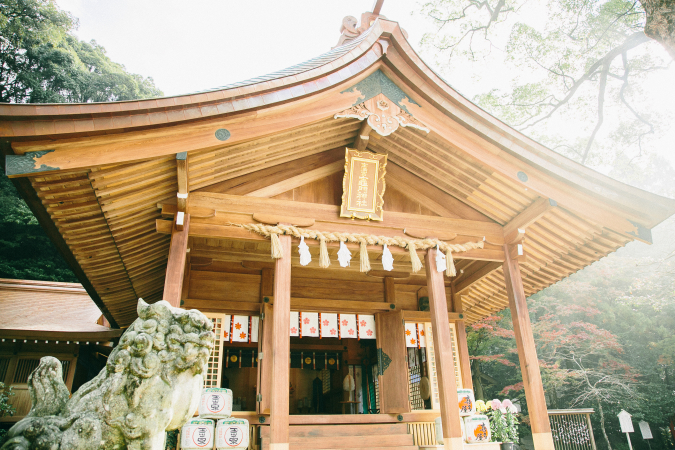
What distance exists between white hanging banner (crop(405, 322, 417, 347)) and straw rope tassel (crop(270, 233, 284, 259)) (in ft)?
12.5

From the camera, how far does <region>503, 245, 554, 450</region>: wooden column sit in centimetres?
582

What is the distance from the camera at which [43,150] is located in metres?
4.38

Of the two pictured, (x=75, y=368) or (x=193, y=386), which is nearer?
(x=193, y=386)

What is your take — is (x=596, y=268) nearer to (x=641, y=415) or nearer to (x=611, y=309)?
(x=611, y=309)

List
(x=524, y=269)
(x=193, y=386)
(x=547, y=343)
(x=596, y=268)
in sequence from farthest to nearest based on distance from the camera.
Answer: (x=596, y=268)
(x=547, y=343)
(x=524, y=269)
(x=193, y=386)

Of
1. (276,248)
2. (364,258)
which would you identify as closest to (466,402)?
(364,258)

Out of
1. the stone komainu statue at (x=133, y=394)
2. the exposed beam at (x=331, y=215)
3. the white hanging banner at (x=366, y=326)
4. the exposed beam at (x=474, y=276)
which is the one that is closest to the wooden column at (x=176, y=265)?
the exposed beam at (x=331, y=215)

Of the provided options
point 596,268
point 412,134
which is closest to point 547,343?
point 596,268

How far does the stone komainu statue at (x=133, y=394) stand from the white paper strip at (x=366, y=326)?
6113 mm

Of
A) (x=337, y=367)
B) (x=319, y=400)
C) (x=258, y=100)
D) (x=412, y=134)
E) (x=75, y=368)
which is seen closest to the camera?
(x=258, y=100)

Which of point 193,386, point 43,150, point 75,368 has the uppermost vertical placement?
point 43,150

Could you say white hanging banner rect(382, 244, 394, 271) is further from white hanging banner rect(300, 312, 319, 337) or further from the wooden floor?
the wooden floor

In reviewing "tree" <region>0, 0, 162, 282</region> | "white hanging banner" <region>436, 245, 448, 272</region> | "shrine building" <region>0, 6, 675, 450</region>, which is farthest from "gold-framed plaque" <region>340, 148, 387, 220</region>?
"tree" <region>0, 0, 162, 282</region>

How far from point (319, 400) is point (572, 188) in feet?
34.7
